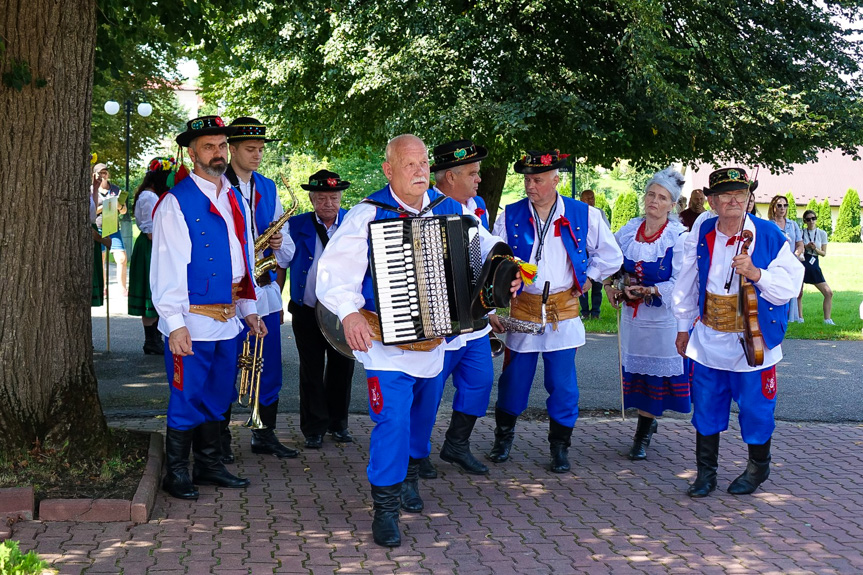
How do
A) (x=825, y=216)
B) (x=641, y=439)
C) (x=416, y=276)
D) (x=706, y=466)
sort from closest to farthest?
(x=416, y=276) → (x=706, y=466) → (x=641, y=439) → (x=825, y=216)

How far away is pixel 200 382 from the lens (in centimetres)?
570

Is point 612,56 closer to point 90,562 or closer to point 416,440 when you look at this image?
point 416,440

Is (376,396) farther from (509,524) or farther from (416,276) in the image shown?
(509,524)

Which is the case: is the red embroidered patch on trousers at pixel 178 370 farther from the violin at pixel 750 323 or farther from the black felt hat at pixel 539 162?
the violin at pixel 750 323

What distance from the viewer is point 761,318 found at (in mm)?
5922

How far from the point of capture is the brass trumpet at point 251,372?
21.3 ft

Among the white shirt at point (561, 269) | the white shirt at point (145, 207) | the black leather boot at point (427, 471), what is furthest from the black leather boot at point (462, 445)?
the white shirt at point (145, 207)

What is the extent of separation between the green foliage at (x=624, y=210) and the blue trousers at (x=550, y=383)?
149 ft

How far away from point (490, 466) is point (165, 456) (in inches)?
85.1

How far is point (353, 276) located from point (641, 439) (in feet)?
9.76

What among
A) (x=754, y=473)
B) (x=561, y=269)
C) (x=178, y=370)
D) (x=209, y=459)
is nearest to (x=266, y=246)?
(x=178, y=370)

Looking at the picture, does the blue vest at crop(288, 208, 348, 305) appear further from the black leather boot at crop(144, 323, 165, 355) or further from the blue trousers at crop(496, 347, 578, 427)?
the black leather boot at crop(144, 323, 165, 355)

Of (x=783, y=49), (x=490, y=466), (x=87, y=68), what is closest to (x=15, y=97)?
(x=87, y=68)

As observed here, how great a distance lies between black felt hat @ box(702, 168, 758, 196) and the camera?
5980 millimetres
